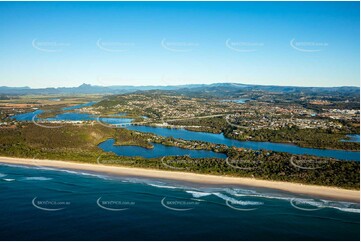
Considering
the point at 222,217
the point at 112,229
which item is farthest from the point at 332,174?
the point at 112,229

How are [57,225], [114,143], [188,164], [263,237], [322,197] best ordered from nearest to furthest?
[263,237], [57,225], [322,197], [188,164], [114,143]

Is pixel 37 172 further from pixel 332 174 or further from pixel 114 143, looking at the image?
pixel 332 174

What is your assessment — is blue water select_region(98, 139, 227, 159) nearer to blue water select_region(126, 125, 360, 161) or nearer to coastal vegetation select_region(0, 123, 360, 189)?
coastal vegetation select_region(0, 123, 360, 189)

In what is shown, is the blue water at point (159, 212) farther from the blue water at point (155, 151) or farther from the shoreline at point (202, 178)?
the blue water at point (155, 151)

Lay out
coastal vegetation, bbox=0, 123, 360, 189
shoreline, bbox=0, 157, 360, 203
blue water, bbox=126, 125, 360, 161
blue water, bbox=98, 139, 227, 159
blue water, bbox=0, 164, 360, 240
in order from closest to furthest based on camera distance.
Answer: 1. blue water, bbox=0, 164, 360, 240
2. shoreline, bbox=0, 157, 360, 203
3. coastal vegetation, bbox=0, 123, 360, 189
4. blue water, bbox=98, 139, 227, 159
5. blue water, bbox=126, 125, 360, 161

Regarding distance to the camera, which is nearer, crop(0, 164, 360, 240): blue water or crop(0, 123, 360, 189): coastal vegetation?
crop(0, 164, 360, 240): blue water

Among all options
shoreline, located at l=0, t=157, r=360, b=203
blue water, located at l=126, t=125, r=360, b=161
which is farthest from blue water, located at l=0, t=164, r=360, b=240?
blue water, located at l=126, t=125, r=360, b=161

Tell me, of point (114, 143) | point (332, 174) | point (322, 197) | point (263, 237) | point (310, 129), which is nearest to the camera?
Result: point (263, 237)

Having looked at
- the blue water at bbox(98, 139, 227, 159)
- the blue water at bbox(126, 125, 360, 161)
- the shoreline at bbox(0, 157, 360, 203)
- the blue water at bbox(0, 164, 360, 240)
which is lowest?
the blue water at bbox(0, 164, 360, 240)
